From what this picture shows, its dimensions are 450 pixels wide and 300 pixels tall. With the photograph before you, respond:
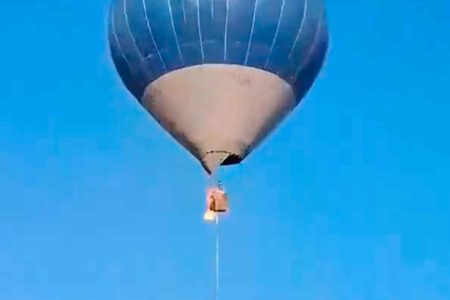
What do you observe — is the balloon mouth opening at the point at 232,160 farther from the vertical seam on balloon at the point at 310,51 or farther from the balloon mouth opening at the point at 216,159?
the vertical seam on balloon at the point at 310,51

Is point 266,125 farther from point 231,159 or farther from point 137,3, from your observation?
point 137,3

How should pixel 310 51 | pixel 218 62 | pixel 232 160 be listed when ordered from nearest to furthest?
pixel 218 62, pixel 232 160, pixel 310 51

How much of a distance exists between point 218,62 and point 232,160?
163cm

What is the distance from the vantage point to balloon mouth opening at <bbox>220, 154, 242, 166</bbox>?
29.9 meters

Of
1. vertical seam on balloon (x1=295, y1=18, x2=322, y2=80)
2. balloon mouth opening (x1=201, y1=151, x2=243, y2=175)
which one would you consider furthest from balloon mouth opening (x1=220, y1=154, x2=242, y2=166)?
vertical seam on balloon (x1=295, y1=18, x2=322, y2=80)

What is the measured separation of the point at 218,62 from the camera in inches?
1172

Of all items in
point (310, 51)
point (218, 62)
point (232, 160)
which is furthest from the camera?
point (310, 51)

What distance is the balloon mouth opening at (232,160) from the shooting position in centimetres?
2989

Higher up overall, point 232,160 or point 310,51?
point 310,51

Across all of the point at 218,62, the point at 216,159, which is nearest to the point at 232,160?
the point at 216,159

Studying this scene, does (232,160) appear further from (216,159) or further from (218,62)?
(218,62)

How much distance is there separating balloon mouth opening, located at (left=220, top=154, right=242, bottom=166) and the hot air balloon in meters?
0.02

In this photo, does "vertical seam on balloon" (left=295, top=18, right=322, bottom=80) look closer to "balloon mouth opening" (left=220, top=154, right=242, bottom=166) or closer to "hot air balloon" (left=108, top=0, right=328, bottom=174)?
"hot air balloon" (left=108, top=0, right=328, bottom=174)

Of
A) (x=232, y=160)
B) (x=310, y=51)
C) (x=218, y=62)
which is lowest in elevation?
(x=232, y=160)
